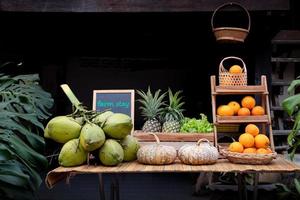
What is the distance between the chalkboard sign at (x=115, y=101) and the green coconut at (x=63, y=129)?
67 centimetres

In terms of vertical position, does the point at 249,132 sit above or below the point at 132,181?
above

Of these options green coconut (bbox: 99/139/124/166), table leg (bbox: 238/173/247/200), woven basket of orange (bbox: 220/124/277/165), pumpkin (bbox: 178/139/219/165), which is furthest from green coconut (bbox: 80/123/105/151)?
table leg (bbox: 238/173/247/200)

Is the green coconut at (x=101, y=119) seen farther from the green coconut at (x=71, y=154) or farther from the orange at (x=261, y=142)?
the orange at (x=261, y=142)

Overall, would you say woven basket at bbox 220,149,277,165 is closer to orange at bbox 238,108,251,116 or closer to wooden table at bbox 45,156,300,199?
wooden table at bbox 45,156,300,199

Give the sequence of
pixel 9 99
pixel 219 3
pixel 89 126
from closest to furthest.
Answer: pixel 89 126, pixel 9 99, pixel 219 3

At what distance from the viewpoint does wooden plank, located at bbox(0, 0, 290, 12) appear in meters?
4.45

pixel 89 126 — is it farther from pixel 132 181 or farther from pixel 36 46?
pixel 36 46

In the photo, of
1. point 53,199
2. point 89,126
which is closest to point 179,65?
point 53,199

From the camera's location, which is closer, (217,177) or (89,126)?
(89,126)

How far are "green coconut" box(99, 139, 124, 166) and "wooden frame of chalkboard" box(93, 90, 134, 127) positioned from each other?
69 cm

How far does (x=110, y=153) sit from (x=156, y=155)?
317 millimetres

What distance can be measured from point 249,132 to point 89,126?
1.18 m

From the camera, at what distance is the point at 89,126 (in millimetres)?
2766

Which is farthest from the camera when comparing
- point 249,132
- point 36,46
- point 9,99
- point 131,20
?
point 36,46
